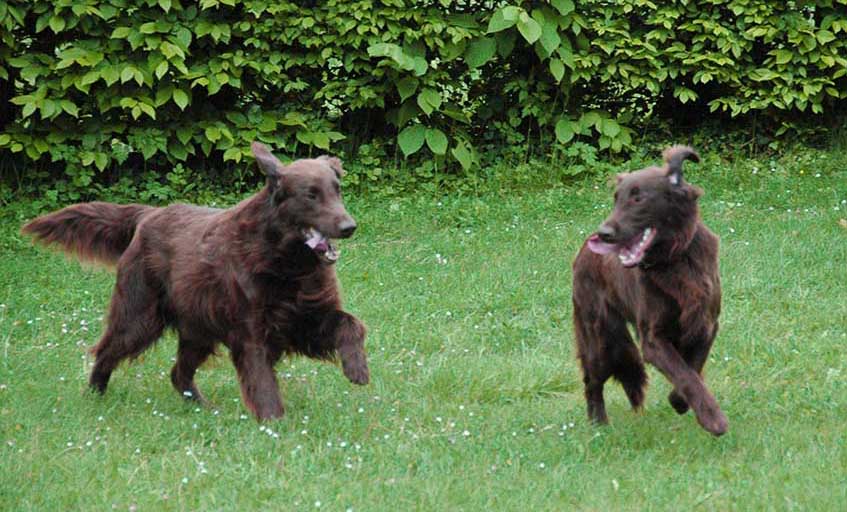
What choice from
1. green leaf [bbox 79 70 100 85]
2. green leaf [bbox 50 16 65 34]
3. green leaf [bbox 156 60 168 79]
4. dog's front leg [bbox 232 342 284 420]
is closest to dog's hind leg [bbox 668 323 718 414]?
dog's front leg [bbox 232 342 284 420]

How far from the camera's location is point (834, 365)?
692 centimetres

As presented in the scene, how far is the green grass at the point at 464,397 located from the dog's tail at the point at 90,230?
0.72 metres

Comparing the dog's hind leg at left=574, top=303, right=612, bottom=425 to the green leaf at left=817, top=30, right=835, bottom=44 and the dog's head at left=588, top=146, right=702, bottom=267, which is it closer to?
the dog's head at left=588, top=146, right=702, bottom=267

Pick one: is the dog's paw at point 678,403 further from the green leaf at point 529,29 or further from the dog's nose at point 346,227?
the green leaf at point 529,29

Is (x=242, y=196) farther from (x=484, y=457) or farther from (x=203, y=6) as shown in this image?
(x=484, y=457)

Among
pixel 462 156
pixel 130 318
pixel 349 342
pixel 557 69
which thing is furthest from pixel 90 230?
pixel 557 69

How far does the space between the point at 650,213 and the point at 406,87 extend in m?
5.91

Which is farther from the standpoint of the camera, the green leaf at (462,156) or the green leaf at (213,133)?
the green leaf at (462,156)

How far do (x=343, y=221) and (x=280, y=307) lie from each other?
64cm

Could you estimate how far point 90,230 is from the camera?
7.38 m

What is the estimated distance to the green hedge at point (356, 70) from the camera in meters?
10.8

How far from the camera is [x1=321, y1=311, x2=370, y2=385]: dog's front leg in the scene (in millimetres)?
6266

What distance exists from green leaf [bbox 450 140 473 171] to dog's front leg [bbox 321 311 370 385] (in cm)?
510

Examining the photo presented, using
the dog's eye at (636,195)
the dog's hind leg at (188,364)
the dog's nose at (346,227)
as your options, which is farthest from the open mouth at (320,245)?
the dog's eye at (636,195)
